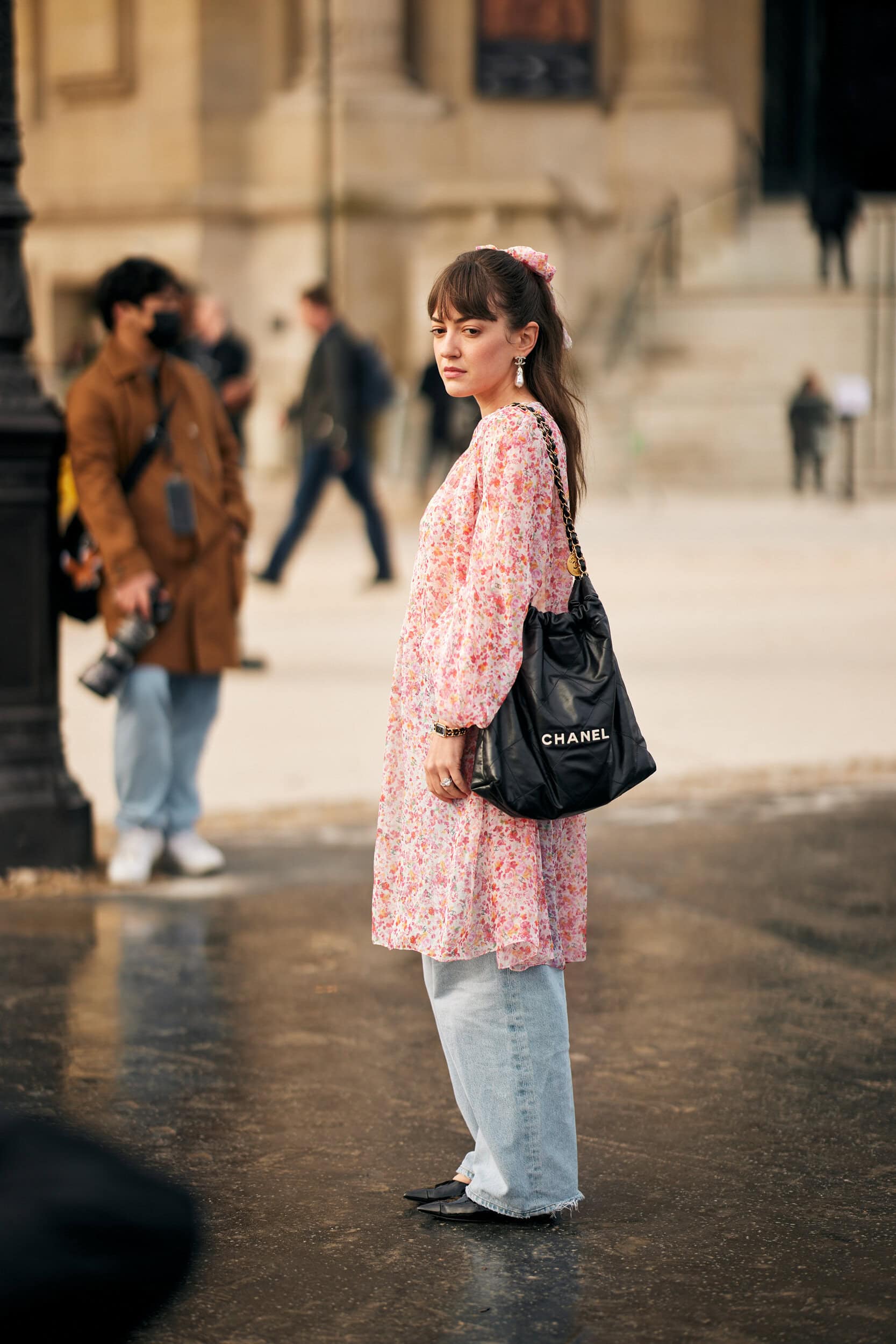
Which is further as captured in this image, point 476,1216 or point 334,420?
point 334,420

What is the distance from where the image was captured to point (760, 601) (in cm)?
1511

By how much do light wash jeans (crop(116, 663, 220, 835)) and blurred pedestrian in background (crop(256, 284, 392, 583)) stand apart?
7.26m

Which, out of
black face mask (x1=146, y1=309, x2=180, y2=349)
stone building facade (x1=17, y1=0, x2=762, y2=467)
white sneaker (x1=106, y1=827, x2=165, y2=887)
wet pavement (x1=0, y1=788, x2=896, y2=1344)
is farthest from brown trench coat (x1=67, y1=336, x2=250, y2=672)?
stone building facade (x1=17, y1=0, x2=762, y2=467)

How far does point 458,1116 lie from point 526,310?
178 cm

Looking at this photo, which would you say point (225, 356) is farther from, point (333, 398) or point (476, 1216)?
point (476, 1216)

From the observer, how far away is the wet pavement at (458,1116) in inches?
147

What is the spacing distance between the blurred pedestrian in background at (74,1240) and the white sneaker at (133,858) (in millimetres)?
4124

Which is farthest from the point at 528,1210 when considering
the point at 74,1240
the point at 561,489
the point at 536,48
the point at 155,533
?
the point at 536,48

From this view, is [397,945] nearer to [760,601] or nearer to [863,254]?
[760,601]

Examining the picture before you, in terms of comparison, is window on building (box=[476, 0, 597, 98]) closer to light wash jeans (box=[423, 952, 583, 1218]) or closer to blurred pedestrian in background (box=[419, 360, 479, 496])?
blurred pedestrian in background (box=[419, 360, 479, 496])

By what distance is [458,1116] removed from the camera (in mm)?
4758

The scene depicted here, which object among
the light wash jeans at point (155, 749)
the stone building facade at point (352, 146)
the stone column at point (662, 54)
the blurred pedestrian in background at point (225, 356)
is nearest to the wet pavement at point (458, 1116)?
the light wash jeans at point (155, 749)

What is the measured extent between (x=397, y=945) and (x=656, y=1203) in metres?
0.74

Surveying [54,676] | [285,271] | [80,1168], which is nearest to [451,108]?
[285,271]
